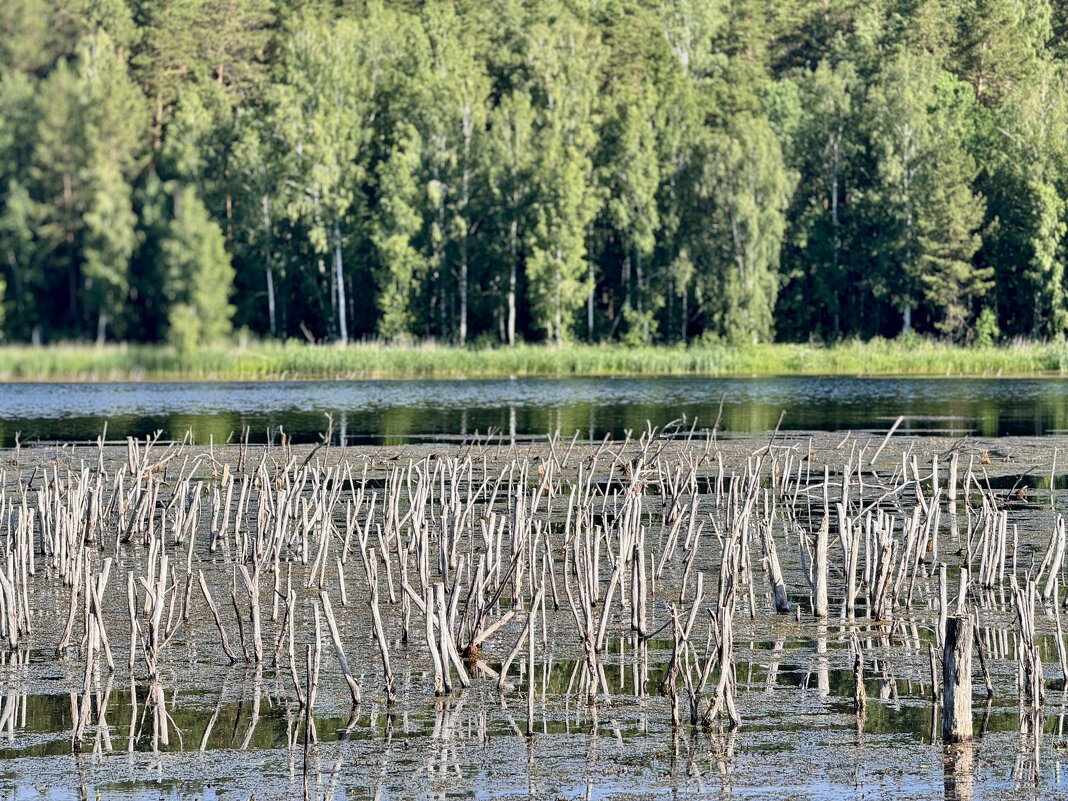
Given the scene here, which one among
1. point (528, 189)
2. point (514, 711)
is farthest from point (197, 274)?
point (514, 711)

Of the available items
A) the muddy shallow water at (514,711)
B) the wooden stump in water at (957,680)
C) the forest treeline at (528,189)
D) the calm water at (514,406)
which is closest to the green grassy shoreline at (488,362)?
the calm water at (514,406)

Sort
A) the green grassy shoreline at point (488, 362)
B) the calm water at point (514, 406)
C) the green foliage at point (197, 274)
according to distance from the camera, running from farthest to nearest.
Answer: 1. the green foliage at point (197, 274)
2. the green grassy shoreline at point (488, 362)
3. the calm water at point (514, 406)

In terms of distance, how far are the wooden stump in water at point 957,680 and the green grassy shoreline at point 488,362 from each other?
51625 millimetres

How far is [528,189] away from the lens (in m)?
75.2

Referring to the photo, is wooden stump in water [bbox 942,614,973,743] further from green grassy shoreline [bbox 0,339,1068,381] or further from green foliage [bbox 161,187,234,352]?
green foliage [bbox 161,187,234,352]

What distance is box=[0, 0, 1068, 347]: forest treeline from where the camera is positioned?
242 feet

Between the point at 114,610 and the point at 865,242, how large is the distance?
66.6m

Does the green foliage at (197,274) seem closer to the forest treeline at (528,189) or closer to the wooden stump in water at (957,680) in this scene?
the forest treeline at (528,189)

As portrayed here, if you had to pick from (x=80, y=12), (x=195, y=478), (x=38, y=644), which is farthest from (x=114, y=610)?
(x=80, y=12)

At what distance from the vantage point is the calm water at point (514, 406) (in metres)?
36.2

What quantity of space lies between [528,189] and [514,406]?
31291 millimetres

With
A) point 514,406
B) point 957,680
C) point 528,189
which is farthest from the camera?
point 528,189

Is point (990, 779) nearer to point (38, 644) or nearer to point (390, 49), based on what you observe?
point (38, 644)

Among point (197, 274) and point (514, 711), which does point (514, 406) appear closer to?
point (197, 274)
